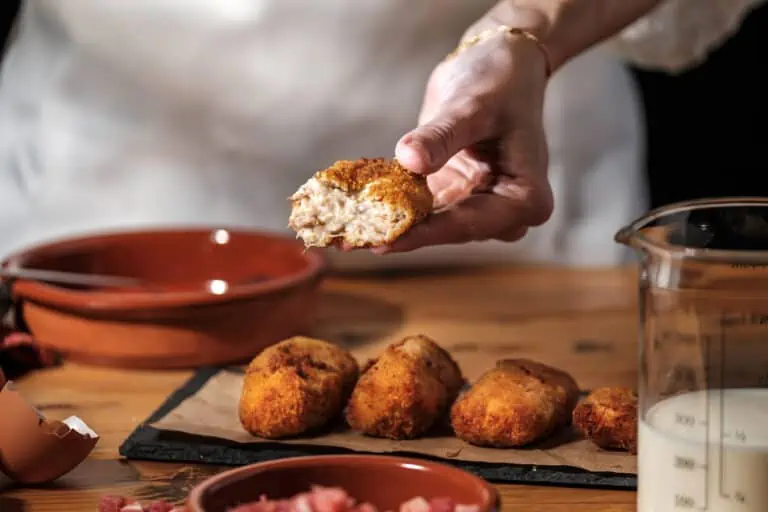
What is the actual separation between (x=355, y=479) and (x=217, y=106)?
1498 millimetres

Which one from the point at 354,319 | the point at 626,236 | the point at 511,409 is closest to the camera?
the point at 626,236

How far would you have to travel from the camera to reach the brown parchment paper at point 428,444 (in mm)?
1372

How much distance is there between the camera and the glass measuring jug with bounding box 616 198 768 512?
1054mm

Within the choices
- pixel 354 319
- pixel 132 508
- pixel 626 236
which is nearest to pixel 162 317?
pixel 354 319

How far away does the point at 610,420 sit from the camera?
4.54 feet

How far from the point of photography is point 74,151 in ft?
8.43

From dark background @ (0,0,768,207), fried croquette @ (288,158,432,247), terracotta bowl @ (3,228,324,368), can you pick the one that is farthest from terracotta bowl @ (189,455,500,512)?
dark background @ (0,0,768,207)

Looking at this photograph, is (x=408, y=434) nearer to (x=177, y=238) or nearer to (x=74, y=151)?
(x=177, y=238)

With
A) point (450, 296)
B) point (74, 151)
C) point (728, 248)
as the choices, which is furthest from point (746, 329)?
point (74, 151)

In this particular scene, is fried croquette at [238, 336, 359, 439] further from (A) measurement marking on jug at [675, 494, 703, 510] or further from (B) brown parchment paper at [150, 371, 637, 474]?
(A) measurement marking on jug at [675, 494, 703, 510]

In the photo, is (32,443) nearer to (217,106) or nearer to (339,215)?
(339,215)

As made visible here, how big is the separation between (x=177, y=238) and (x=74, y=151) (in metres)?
0.56

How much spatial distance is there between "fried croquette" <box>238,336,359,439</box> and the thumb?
0.28m

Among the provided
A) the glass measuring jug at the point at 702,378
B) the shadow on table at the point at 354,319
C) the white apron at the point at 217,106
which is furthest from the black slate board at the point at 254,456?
the white apron at the point at 217,106
